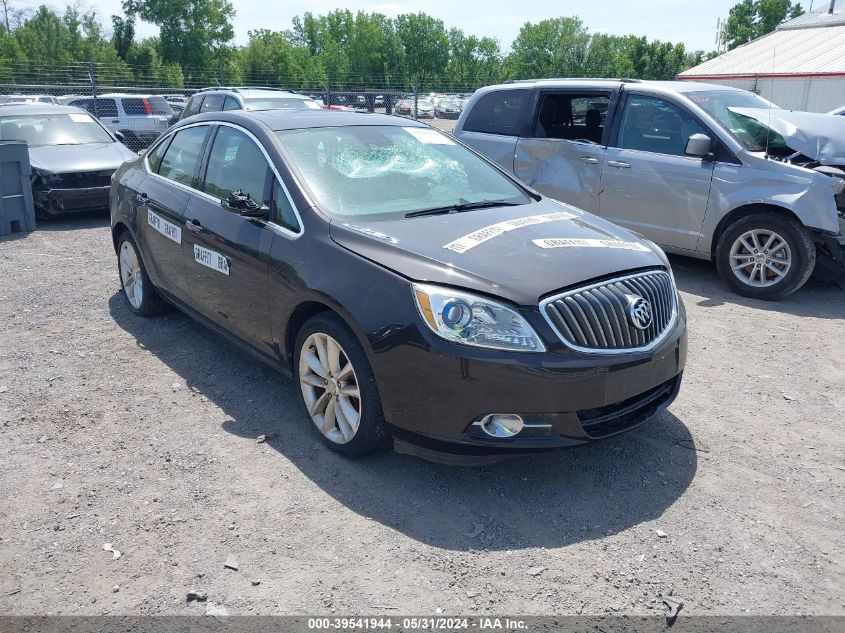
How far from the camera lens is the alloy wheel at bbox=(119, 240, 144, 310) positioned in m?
5.77

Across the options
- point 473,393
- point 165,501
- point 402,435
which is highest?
point 473,393

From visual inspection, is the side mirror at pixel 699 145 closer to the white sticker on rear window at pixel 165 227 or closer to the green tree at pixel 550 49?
the white sticker on rear window at pixel 165 227

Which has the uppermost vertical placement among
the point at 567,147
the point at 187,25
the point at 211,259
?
the point at 187,25

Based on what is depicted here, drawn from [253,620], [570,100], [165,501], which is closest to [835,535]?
[253,620]

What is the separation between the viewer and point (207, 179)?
4773 mm

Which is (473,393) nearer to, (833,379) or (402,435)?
(402,435)

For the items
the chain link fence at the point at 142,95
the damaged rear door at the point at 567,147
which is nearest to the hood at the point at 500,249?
the damaged rear door at the point at 567,147

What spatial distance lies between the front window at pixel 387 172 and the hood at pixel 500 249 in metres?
0.23

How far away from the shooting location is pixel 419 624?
104 inches

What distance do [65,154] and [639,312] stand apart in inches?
376

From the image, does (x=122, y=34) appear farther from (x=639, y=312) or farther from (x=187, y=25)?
(x=639, y=312)

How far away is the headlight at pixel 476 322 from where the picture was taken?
3.14m

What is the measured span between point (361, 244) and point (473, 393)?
0.97m

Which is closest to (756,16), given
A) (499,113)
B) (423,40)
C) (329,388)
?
(423,40)
